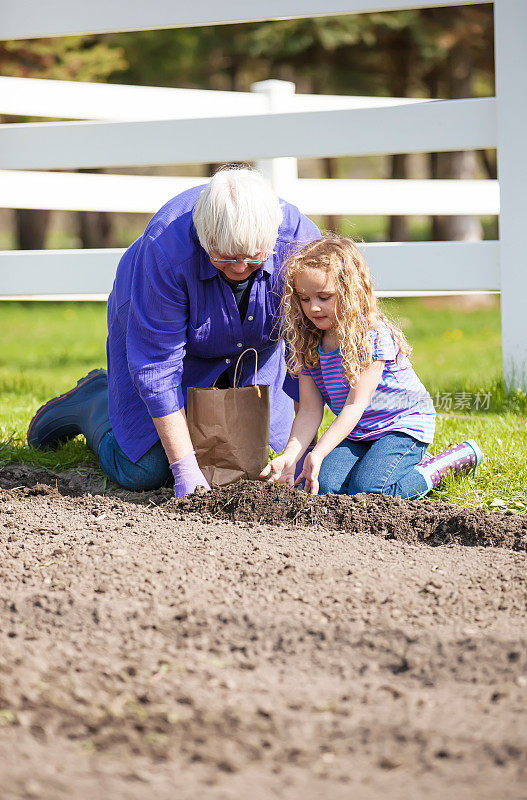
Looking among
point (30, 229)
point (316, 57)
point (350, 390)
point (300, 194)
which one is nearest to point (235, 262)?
point (350, 390)

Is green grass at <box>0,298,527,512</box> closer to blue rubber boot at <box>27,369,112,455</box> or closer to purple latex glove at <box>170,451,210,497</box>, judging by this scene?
blue rubber boot at <box>27,369,112,455</box>

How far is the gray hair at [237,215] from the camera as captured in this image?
9.24 feet

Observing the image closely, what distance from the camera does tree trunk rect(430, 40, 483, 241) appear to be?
1162 centimetres

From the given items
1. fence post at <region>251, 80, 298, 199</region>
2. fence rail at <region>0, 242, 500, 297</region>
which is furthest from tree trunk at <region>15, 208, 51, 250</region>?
fence rail at <region>0, 242, 500, 297</region>

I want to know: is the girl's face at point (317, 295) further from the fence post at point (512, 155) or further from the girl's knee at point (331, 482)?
the fence post at point (512, 155)

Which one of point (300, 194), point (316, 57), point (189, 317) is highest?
point (316, 57)

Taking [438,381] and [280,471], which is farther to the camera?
[438,381]

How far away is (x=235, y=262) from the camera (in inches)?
117

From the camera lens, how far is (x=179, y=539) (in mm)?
2754

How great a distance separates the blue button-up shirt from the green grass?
512 mm

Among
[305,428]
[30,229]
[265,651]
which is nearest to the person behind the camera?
[265,651]

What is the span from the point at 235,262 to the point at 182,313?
36 centimetres

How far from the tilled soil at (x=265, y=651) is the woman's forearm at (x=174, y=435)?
26cm

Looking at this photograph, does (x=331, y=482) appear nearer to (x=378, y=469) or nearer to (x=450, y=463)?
(x=378, y=469)
